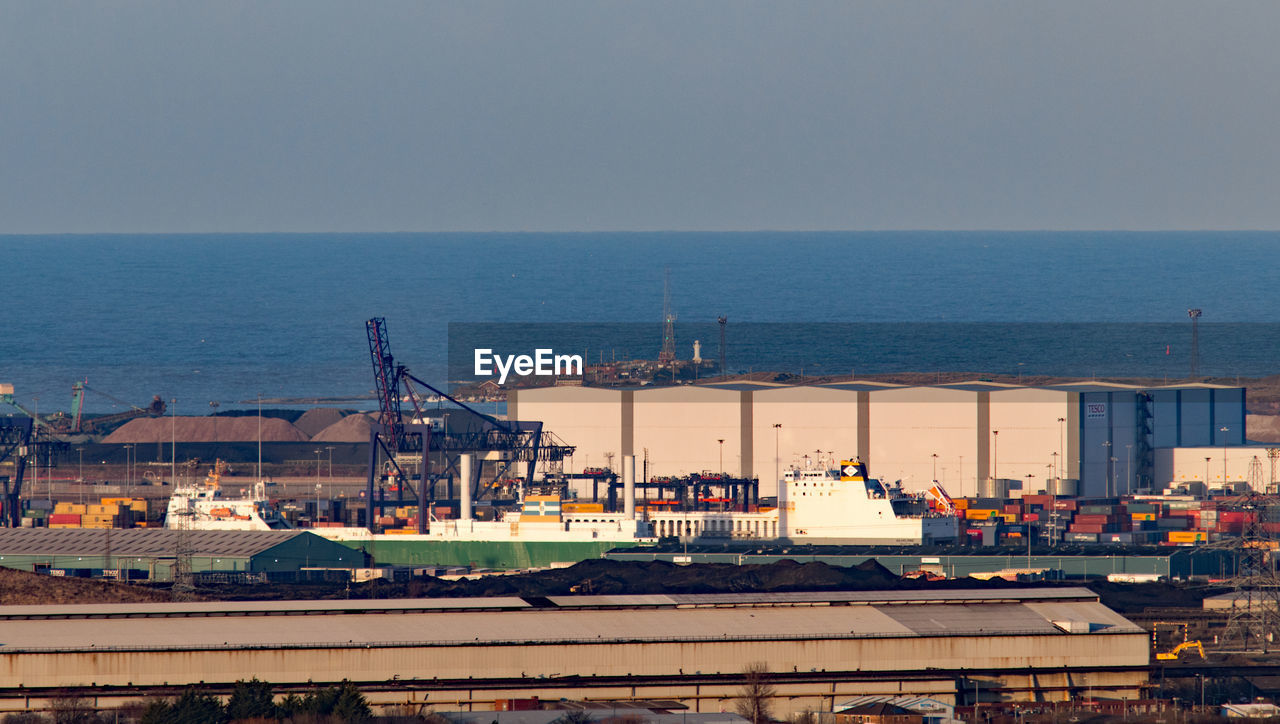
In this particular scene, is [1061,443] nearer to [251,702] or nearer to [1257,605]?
[1257,605]

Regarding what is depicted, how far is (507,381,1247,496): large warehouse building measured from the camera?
89.8 metres

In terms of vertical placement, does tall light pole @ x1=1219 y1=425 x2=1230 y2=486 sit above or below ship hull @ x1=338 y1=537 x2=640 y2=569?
above

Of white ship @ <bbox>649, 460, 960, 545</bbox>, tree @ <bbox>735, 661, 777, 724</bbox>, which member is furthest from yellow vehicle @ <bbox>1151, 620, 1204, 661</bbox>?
white ship @ <bbox>649, 460, 960, 545</bbox>

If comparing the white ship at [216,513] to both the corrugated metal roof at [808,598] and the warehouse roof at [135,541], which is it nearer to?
the warehouse roof at [135,541]

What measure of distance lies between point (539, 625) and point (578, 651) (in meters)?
1.59

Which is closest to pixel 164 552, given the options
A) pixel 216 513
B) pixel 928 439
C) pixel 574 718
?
pixel 216 513

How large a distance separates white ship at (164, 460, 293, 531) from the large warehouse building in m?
17.5

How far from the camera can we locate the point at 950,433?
295 ft

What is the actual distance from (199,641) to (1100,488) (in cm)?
5709

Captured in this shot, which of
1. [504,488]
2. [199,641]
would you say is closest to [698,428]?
[504,488]

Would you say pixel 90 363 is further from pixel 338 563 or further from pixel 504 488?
pixel 338 563

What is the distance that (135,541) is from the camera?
250 feet

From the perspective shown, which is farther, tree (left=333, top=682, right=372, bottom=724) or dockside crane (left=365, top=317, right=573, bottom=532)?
dockside crane (left=365, top=317, right=573, bottom=532)
